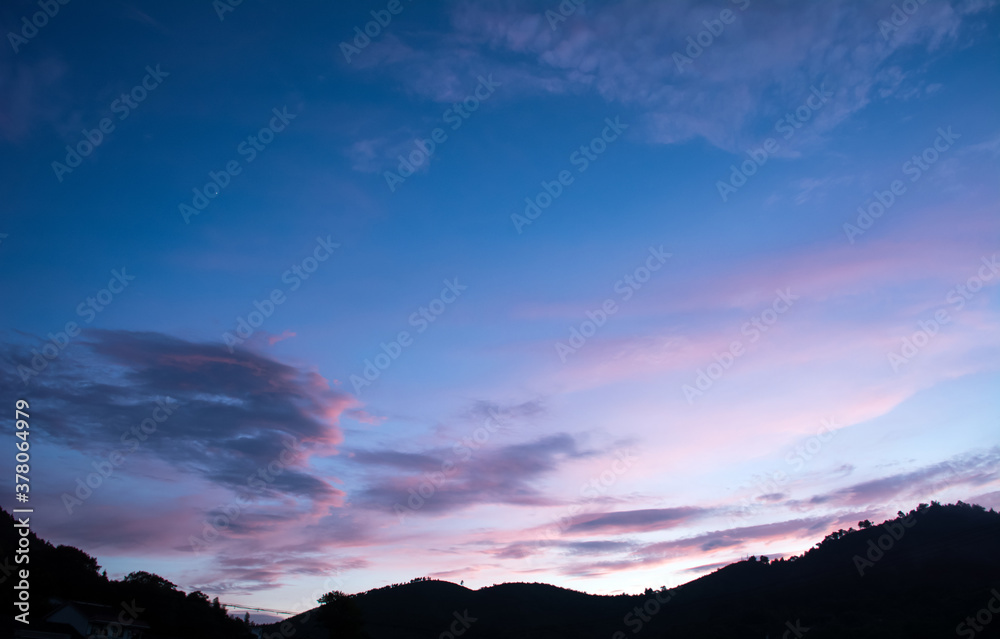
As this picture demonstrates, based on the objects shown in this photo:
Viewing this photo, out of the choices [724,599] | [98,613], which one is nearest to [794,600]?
[724,599]

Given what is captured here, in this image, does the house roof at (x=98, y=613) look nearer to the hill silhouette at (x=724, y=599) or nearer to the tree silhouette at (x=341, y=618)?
the hill silhouette at (x=724, y=599)

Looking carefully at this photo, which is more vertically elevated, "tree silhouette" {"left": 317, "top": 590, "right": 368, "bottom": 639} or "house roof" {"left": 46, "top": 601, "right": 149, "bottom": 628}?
"house roof" {"left": 46, "top": 601, "right": 149, "bottom": 628}

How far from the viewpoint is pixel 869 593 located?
84.2 m

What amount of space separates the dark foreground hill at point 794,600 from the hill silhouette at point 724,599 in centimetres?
25

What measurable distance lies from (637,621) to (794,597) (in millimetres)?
24654

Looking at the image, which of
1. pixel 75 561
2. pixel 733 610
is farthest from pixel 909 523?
pixel 75 561

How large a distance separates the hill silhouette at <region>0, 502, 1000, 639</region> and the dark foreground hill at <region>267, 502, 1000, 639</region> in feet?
0.83

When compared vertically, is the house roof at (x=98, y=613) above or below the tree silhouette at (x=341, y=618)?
above

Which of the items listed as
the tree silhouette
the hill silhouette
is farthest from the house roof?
the tree silhouette

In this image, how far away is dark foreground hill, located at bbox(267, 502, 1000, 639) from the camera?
68.7 metres

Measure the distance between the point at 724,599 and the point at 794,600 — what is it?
1017 cm

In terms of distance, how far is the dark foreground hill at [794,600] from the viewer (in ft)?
225

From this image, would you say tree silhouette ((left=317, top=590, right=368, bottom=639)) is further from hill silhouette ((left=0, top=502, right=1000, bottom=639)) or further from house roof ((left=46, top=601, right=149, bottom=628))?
house roof ((left=46, top=601, right=149, bottom=628))

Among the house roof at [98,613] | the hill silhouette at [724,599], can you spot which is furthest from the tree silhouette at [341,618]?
the house roof at [98,613]
